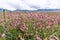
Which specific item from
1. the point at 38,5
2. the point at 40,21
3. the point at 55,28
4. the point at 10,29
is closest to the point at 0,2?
the point at 38,5

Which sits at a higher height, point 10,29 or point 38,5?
point 38,5

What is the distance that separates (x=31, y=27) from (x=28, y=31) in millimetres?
111

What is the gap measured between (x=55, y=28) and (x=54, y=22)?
0.40ft

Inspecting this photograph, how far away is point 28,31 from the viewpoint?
110 inches

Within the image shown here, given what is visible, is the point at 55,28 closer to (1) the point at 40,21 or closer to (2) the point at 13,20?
(1) the point at 40,21

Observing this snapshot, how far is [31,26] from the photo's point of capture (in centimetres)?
289

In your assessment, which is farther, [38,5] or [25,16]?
[25,16]

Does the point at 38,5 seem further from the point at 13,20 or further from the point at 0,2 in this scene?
the point at 13,20

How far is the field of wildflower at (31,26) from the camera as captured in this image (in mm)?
2779

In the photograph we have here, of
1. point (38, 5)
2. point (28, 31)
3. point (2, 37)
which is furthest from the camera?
point (28, 31)

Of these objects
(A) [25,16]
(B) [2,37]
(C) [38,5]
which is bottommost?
(B) [2,37]

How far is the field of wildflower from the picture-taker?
9.12ft

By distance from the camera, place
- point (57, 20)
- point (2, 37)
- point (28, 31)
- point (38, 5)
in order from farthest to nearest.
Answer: point (57, 20) < point (28, 31) < point (2, 37) < point (38, 5)

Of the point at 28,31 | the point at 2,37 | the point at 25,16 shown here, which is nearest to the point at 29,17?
the point at 25,16
